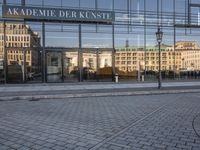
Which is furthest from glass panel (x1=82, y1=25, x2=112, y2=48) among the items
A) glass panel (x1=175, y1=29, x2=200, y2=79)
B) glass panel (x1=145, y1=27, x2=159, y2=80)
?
glass panel (x1=175, y1=29, x2=200, y2=79)

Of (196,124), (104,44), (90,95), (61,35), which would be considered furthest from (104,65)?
(196,124)

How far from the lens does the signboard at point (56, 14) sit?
26203 millimetres

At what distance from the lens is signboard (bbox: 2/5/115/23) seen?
26.2 metres

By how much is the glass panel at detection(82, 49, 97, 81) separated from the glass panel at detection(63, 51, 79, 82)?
0.69 meters

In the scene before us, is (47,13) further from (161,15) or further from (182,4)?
(182,4)

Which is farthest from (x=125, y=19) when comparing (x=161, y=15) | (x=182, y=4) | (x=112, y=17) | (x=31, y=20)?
(x=31, y=20)

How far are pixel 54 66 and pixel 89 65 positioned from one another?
2899 mm

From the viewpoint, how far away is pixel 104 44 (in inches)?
1148

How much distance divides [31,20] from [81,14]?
401cm

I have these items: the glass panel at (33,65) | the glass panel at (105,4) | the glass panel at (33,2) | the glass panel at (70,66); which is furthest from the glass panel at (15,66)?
the glass panel at (105,4)

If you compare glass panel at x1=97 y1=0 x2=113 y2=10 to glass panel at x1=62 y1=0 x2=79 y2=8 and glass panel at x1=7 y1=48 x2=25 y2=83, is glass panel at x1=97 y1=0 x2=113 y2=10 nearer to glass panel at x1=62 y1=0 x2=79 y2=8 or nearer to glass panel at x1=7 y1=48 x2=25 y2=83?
glass panel at x1=62 y1=0 x2=79 y2=8

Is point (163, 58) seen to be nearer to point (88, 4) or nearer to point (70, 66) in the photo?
point (88, 4)

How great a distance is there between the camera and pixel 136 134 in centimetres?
834

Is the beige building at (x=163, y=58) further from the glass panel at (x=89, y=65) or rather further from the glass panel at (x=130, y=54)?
the glass panel at (x=89, y=65)
